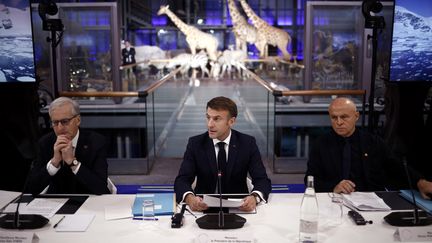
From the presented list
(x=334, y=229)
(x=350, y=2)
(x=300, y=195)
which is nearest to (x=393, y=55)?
(x=350, y=2)

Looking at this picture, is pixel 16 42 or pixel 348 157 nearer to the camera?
pixel 348 157

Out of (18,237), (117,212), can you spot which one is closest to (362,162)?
(117,212)

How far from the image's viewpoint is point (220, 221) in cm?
200

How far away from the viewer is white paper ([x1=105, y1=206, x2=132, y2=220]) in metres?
2.14

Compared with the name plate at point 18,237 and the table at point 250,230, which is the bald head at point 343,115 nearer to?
the table at point 250,230

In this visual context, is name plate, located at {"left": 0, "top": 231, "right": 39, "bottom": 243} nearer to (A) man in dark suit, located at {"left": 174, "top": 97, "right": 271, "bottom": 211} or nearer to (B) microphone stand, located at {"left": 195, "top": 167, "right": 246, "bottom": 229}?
(B) microphone stand, located at {"left": 195, "top": 167, "right": 246, "bottom": 229}

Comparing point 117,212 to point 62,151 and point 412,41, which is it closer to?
point 62,151

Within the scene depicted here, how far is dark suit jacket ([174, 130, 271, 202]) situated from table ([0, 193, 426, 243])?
0.46 meters

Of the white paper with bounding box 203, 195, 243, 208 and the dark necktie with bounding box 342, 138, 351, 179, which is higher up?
the dark necktie with bounding box 342, 138, 351, 179

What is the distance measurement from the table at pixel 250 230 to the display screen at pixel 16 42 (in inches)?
152

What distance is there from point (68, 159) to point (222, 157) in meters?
0.86

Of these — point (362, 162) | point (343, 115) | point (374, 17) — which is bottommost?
point (362, 162)

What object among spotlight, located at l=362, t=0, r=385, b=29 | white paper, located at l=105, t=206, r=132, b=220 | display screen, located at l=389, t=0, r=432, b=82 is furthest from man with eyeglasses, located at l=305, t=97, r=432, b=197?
display screen, located at l=389, t=0, r=432, b=82

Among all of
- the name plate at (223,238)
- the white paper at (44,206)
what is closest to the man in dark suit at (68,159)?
the white paper at (44,206)
